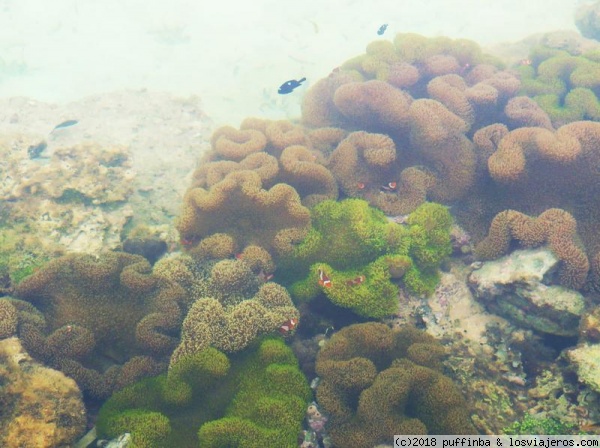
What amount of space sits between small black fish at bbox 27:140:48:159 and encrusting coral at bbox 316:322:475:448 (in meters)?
6.74

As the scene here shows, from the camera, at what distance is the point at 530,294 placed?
3.95 meters

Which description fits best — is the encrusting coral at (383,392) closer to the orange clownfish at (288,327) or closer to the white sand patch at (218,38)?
the orange clownfish at (288,327)

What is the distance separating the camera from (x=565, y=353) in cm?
349

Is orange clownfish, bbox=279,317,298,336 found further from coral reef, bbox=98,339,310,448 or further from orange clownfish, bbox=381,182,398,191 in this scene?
Result: orange clownfish, bbox=381,182,398,191

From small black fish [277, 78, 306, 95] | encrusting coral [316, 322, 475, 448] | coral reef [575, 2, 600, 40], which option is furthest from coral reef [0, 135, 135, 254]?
coral reef [575, 2, 600, 40]

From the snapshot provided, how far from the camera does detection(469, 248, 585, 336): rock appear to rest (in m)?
3.84

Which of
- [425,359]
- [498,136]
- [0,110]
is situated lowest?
[0,110]

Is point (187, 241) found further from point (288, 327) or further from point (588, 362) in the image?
point (588, 362)

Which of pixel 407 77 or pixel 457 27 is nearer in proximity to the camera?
pixel 407 77

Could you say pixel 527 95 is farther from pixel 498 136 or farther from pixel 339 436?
pixel 339 436

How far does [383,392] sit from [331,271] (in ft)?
5.17

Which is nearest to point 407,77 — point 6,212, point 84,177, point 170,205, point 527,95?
point 527,95

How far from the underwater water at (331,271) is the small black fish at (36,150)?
4 centimetres

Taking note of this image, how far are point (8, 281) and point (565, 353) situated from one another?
5803mm
